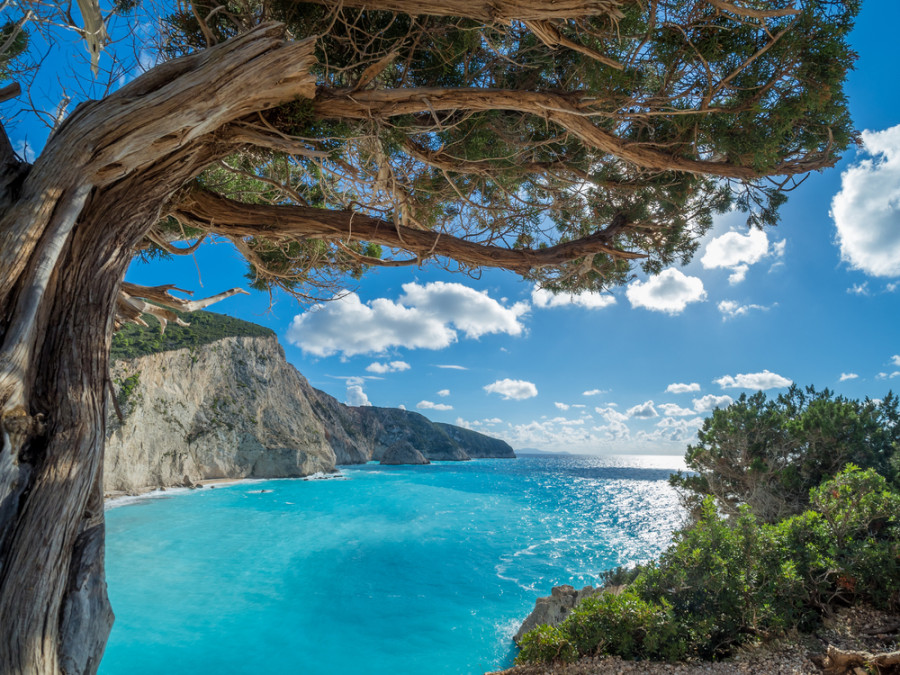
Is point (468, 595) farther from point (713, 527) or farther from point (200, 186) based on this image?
point (200, 186)

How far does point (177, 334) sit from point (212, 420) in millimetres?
7515

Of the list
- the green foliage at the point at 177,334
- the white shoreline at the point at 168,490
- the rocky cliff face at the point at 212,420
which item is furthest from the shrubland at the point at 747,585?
the green foliage at the point at 177,334

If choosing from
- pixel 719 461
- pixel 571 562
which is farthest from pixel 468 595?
pixel 719 461

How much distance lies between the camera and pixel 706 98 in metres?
2.41

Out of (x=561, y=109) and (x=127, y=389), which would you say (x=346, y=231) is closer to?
(x=561, y=109)

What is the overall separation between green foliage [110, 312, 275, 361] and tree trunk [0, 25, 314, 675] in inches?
844

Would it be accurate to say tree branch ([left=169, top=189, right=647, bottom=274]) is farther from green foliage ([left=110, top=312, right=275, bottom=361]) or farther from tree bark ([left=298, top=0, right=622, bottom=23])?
green foliage ([left=110, top=312, right=275, bottom=361])

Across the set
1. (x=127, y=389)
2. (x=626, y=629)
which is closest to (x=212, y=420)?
(x=127, y=389)

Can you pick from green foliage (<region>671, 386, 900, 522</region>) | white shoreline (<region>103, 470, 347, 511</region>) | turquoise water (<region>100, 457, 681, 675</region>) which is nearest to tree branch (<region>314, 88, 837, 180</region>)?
green foliage (<region>671, 386, 900, 522</region>)

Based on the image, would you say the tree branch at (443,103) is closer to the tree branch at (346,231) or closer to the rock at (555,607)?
the tree branch at (346,231)

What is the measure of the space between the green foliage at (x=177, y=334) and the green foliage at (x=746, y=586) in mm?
22047

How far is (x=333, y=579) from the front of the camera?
1202 cm

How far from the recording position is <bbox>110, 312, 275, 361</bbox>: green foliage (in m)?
27.6

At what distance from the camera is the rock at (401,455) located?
69062 millimetres
